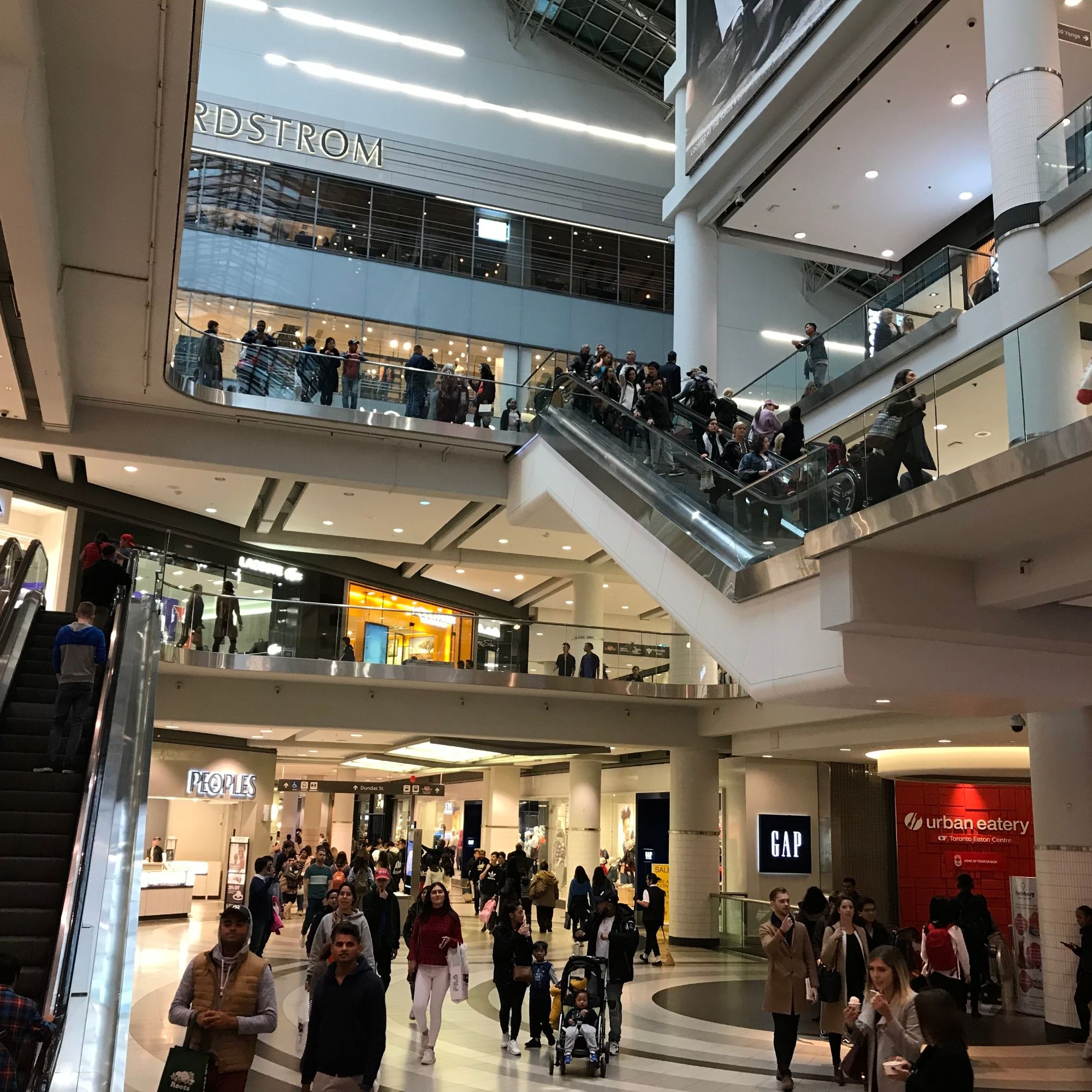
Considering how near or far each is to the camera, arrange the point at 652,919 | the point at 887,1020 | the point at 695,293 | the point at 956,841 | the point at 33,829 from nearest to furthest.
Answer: the point at 887,1020
the point at 33,829
the point at 652,919
the point at 956,841
the point at 695,293

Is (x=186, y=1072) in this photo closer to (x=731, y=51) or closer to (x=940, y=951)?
(x=940, y=951)

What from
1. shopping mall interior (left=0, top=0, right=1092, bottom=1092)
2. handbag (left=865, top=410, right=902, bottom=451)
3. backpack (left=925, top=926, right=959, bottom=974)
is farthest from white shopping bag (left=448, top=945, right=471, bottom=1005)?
handbag (left=865, top=410, right=902, bottom=451)

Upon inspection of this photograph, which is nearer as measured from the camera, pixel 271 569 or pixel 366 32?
pixel 271 569

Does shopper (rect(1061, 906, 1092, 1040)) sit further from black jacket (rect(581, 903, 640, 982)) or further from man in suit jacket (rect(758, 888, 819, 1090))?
black jacket (rect(581, 903, 640, 982))

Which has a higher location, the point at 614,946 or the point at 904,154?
the point at 904,154

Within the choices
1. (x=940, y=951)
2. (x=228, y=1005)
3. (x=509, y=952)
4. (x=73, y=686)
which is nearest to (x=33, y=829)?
(x=73, y=686)

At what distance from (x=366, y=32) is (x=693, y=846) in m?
23.3

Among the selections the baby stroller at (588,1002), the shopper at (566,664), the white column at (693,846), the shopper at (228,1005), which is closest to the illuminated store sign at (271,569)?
the shopper at (566,664)

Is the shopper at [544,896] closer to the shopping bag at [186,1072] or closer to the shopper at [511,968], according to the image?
the shopper at [511,968]

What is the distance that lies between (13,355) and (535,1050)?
10.7 metres

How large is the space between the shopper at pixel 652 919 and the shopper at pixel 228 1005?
10.8 metres

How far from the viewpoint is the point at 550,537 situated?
22.9 metres

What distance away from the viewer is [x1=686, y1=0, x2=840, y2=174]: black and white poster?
1931 cm

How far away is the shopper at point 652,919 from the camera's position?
54.4 feet
